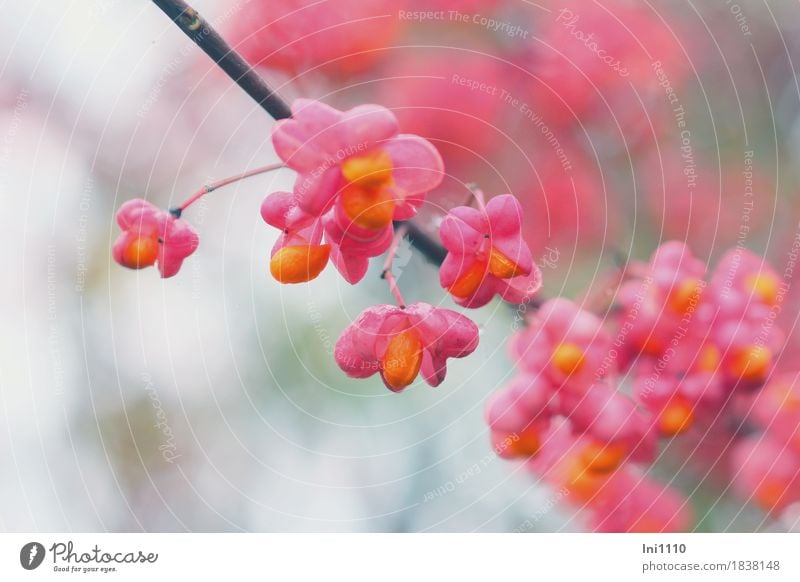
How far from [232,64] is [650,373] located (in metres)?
0.39

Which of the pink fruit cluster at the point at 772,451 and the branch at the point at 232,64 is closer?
the branch at the point at 232,64

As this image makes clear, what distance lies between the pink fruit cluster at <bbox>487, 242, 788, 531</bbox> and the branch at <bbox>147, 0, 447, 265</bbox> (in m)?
0.12

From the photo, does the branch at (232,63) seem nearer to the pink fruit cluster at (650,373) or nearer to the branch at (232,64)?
the branch at (232,64)

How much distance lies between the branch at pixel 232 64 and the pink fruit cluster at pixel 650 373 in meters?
0.12

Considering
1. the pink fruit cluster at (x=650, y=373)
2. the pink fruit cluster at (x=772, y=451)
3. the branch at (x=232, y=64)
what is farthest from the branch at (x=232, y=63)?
the pink fruit cluster at (x=772, y=451)

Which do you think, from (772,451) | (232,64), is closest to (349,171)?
(232,64)

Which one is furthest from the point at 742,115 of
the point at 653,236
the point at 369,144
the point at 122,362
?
the point at 122,362

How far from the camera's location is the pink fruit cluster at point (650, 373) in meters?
0.60

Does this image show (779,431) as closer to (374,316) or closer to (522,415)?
(522,415)

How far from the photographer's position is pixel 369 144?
501mm

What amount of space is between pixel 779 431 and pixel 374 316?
1.19 ft

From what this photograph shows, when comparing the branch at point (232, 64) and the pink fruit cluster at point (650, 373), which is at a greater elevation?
the branch at point (232, 64)

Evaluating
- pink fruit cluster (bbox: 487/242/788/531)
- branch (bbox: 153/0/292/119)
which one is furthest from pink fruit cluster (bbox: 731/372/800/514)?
branch (bbox: 153/0/292/119)

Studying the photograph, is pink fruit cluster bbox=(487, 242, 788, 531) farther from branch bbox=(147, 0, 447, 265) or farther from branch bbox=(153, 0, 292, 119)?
branch bbox=(153, 0, 292, 119)
